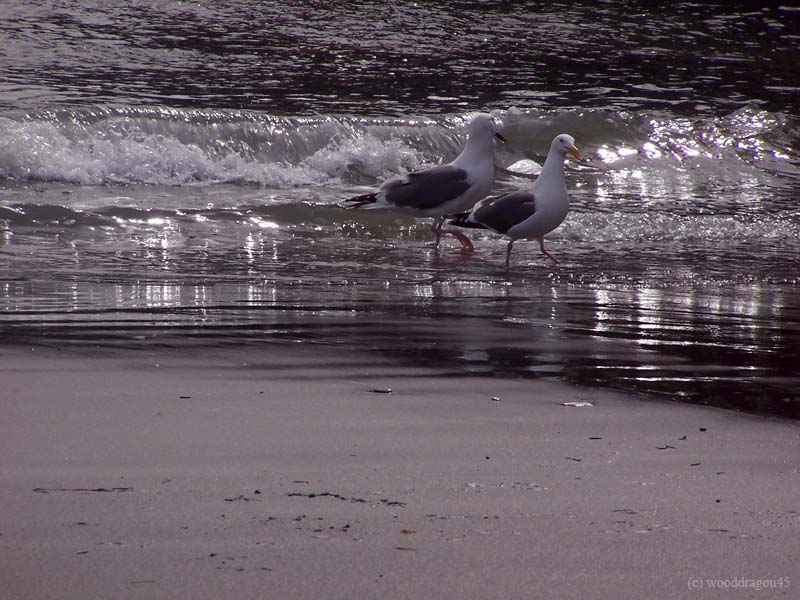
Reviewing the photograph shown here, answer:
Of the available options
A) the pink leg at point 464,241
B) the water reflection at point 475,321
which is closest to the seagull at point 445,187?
the pink leg at point 464,241

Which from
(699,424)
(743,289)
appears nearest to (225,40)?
(743,289)

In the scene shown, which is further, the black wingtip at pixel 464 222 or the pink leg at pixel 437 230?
the pink leg at pixel 437 230

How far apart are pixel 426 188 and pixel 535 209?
1312 millimetres

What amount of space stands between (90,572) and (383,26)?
18867 mm

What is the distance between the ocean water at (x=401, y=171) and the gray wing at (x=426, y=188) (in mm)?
441

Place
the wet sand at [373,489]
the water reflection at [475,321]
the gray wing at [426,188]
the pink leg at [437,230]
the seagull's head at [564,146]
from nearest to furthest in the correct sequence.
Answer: the wet sand at [373,489]
the water reflection at [475,321]
the seagull's head at [564,146]
the pink leg at [437,230]
the gray wing at [426,188]

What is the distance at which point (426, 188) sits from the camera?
9289 millimetres

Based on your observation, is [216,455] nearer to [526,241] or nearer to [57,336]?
[57,336]

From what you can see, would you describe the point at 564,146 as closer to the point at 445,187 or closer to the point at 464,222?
the point at 464,222

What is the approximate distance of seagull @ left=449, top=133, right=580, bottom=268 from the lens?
8.23 meters

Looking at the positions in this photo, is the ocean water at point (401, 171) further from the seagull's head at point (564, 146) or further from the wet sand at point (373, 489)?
the seagull's head at point (564, 146)

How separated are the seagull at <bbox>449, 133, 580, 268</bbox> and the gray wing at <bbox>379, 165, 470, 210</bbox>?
686mm

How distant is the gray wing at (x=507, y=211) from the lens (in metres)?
8.29

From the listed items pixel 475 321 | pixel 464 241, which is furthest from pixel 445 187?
pixel 475 321
